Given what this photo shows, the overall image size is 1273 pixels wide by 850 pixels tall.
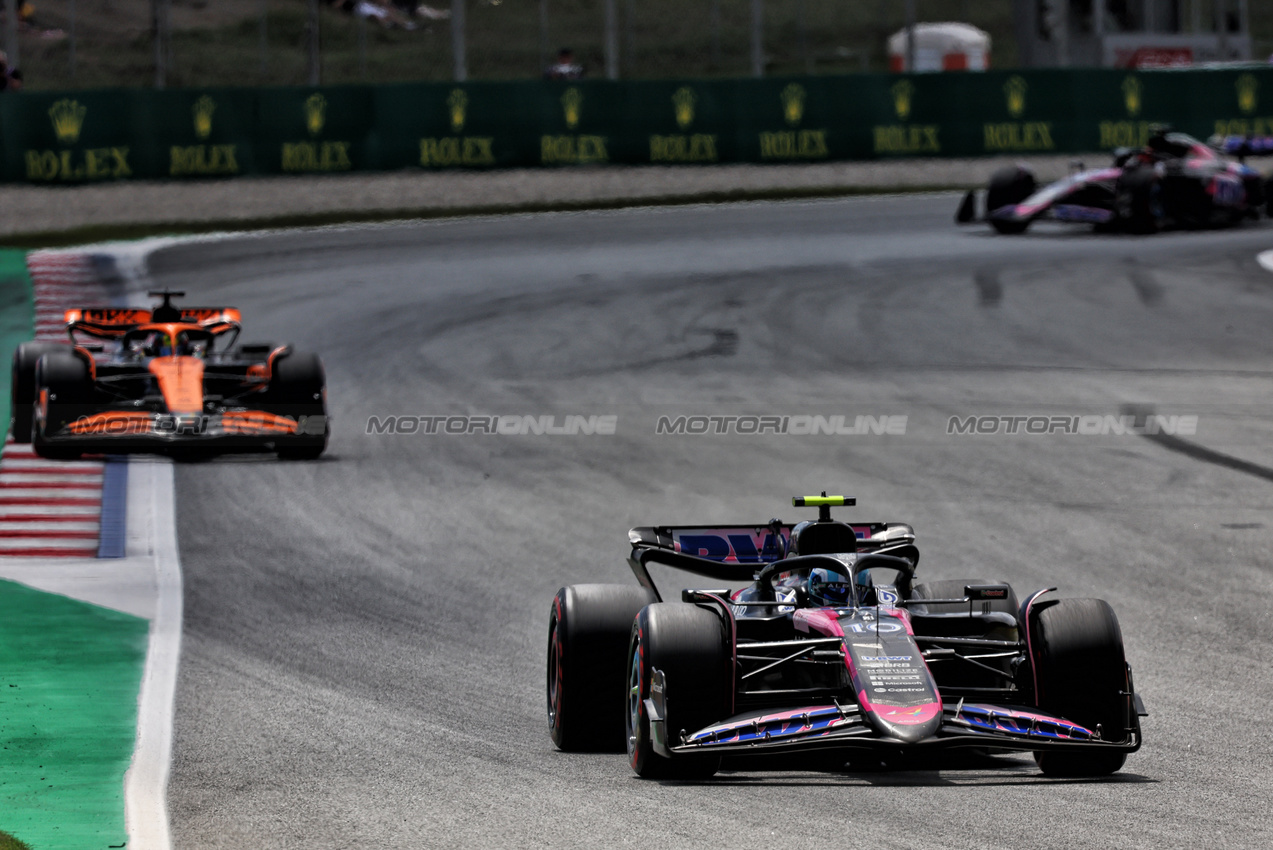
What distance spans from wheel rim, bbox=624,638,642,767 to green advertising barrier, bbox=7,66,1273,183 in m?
22.4

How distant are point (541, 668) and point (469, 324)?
11660 mm

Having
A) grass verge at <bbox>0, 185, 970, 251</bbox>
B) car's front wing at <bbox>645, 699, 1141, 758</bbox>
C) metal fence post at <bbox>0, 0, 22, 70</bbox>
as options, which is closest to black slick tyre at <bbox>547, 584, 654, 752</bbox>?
car's front wing at <bbox>645, 699, 1141, 758</bbox>

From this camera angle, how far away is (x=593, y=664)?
26.4 ft

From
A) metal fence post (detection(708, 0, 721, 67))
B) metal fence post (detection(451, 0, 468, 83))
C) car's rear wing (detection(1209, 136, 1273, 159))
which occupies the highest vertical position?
metal fence post (detection(708, 0, 721, 67))

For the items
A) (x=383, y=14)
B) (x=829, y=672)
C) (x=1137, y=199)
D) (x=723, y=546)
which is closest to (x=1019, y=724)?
(x=829, y=672)

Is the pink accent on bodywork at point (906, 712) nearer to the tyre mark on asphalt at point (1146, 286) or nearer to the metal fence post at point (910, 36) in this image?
the tyre mark on asphalt at point (1146, 286)

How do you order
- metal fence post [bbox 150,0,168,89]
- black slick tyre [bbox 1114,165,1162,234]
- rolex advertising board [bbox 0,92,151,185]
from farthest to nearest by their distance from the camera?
metal fence post [bbox 150,0,168,89] → rolex advertising board [bbox 0,92,151,185] → black slick tyre [bbox 1114,165,1162,234]

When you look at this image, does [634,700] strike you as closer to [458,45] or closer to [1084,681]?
[1084,681]

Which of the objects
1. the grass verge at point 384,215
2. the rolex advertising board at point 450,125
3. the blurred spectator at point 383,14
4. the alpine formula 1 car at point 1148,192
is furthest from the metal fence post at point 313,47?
the blurred spectator at point 383,14

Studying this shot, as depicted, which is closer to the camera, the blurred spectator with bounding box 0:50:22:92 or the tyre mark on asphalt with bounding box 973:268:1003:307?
the tyre mark on asphalt with bounding box 973:268:1003:307
